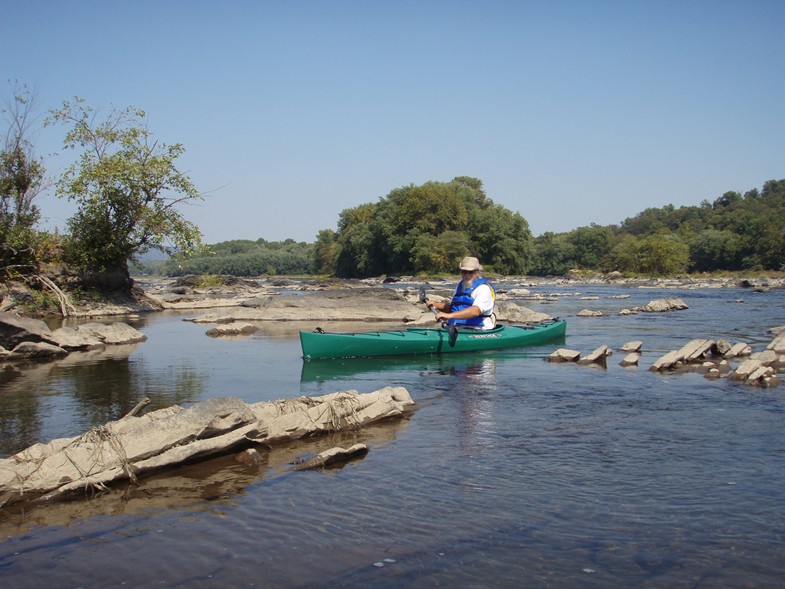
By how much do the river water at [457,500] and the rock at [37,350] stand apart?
271 cm

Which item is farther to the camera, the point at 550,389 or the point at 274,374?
the point at 274,374

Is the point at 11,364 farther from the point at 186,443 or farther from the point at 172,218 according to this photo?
the point at 172,218

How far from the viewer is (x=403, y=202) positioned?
7475 centimetres

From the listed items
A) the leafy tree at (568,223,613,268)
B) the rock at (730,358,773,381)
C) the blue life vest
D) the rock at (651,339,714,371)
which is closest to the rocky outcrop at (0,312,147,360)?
the blue life vest

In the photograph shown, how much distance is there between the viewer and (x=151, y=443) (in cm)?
575

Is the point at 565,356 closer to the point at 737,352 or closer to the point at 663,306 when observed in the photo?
the point at 737,352

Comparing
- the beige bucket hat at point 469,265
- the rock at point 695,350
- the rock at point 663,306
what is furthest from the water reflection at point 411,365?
the rock at point 663,306

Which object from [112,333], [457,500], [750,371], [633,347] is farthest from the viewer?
[112,333]

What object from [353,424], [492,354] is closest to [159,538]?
[353,424]

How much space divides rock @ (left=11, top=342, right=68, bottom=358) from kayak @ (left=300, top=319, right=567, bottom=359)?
4.71 metres

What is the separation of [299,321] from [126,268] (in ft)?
25.1

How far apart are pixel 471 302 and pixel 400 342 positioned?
1565 mm

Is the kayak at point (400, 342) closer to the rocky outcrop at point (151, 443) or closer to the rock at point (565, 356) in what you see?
the rock at point (565, 356)

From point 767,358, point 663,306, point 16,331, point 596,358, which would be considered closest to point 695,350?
point 767,358
